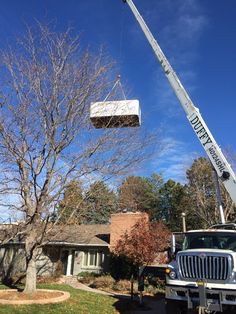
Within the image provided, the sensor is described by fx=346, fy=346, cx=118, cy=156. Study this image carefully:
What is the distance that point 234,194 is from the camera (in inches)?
412

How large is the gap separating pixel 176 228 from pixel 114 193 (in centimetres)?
3204

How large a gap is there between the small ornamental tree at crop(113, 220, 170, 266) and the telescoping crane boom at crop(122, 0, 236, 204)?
450 inches

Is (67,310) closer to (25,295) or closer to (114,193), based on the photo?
(25,295)

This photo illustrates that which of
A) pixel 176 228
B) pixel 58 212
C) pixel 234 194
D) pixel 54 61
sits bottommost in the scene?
pixel 234 194

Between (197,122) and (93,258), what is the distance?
1877 cm

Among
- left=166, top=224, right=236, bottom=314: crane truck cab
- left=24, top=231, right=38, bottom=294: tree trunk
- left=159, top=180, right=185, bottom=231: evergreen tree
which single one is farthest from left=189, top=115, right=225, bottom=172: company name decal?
left=159, top=180, right=185, bottom=231: evergreen tree

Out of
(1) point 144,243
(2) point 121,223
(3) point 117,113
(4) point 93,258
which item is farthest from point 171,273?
(4) point 93,258

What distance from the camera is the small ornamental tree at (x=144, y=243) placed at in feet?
70.7

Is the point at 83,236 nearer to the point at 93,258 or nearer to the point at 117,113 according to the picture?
the point at 93,258

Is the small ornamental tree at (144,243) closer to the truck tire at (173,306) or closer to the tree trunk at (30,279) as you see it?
Answer: the tree trunk at (30,279)

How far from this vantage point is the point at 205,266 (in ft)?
27.1

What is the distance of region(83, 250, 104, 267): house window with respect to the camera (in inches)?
1072

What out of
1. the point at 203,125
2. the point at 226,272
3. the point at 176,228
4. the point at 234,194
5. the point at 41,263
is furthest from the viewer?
the point at 176,228

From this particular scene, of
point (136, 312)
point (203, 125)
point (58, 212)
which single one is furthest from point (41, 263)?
point (203, 125)
